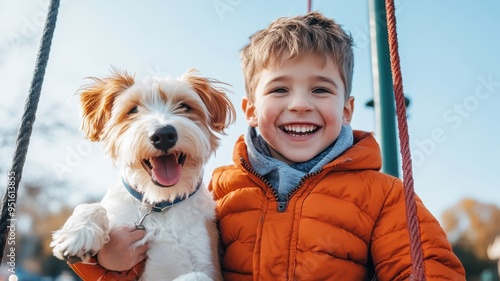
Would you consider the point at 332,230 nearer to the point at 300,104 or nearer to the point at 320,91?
the point at 300,104

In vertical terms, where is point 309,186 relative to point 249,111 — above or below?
below

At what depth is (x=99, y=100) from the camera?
279 cm

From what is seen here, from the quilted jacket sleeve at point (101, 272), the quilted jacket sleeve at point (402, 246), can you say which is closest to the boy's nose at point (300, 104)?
the quilted jacket sleeve at point (402, 246)

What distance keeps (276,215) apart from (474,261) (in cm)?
4424

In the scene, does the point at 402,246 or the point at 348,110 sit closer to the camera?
the point at 402,246

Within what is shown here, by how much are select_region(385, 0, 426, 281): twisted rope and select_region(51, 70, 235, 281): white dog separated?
98 cm

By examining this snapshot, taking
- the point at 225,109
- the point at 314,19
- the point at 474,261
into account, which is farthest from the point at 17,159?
the point at 474,261

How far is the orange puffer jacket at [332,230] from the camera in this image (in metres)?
2.43

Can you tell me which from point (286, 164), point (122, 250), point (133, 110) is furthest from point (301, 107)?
point (122, 250)

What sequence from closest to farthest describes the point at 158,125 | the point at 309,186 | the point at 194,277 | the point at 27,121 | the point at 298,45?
the point at 27,121
the point at 194,277
the point at 158,125
the point at 309,186
the point at 298,45

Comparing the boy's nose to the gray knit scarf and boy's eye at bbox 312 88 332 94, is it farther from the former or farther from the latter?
the gray knit scarf

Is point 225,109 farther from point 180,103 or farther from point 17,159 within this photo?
point 17,159

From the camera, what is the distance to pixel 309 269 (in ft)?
7.93

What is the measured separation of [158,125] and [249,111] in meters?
0.92
